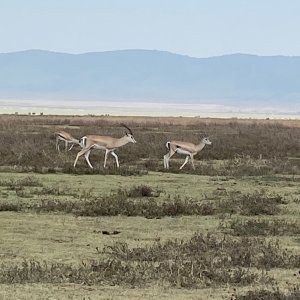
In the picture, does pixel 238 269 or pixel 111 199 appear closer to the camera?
pixel 238 269

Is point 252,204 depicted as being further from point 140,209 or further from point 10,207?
point 10,207

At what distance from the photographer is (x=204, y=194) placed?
63.6ft

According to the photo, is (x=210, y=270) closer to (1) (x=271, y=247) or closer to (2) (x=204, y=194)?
(1) (x=271, y=247)

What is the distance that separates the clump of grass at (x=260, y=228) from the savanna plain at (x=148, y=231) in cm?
2

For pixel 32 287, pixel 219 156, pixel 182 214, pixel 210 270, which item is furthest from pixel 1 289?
pixel 219 156

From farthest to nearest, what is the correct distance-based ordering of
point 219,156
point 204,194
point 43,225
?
point 219,156
point 204,194
point 43,225

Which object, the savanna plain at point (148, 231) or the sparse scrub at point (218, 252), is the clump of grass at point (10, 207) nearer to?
the savanna plain at point (148, 231)

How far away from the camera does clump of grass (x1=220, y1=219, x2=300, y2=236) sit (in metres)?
13.7

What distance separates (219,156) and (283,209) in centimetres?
1464

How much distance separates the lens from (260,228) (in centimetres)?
1402

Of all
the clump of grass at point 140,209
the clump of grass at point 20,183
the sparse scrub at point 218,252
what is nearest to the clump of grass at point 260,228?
the sparse scrub at point 218,252

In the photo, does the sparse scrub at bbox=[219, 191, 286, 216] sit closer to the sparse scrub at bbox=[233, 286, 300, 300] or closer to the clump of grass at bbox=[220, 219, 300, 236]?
the clump of grass at bbox=[220, 219, 300, 236]

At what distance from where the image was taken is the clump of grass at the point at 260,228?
1368 centimetres

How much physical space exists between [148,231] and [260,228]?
1.89 metres
